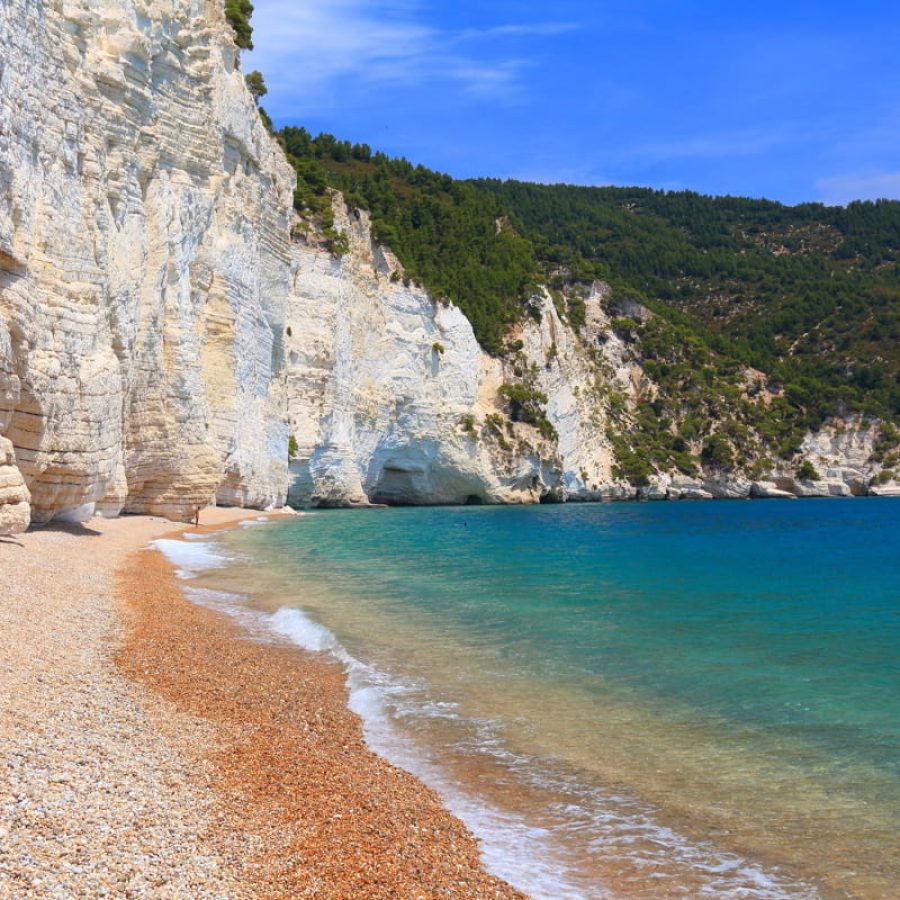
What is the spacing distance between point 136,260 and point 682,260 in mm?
84076

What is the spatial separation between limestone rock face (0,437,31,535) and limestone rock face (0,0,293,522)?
123cm

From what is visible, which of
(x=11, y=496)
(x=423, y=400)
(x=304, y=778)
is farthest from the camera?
(x=423, y=400)

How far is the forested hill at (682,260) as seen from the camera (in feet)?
194

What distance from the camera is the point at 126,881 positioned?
365 centimetres

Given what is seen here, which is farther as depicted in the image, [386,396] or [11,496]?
[386,396]

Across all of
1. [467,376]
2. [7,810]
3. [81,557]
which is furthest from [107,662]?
[467,376]

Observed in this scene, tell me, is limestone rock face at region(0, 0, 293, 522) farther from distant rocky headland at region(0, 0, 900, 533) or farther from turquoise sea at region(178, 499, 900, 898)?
turquoise sea at region(178, 499, 900, 898)

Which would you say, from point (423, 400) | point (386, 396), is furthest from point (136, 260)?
point (423, 400)

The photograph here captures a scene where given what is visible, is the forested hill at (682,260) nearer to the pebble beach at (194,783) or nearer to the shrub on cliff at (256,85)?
the shrub on cliff at (256,85)

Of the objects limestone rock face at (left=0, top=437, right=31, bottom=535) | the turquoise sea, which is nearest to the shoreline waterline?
the turquoise sea

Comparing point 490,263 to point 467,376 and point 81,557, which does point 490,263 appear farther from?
point 81,557

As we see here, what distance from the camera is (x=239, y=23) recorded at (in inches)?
1348

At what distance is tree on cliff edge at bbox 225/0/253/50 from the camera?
33906 mm

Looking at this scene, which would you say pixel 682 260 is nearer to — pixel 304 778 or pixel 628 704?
pixel 628 704
